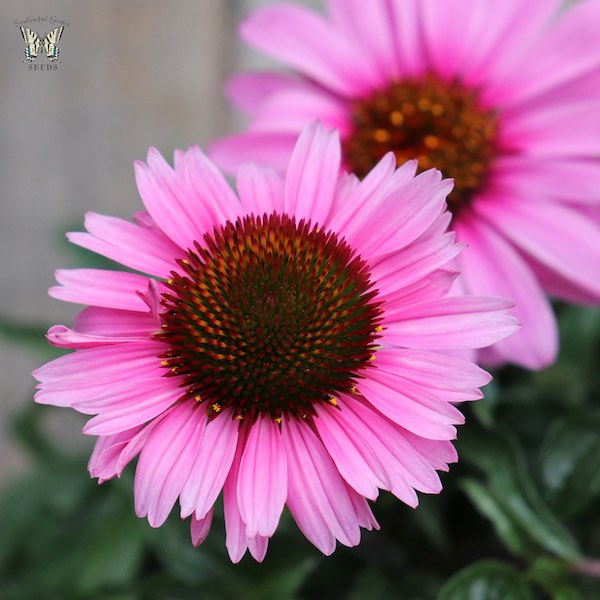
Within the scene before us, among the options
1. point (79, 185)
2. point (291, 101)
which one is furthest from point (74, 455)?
point (291, 101)

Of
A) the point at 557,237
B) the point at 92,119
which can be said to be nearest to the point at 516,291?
the point at 557,237

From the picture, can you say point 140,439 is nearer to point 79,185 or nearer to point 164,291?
point 164,291

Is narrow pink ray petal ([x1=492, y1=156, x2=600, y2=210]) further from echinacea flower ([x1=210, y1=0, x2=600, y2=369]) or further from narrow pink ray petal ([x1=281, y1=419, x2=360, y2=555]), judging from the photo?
narrow pink ray petal ([x1=281, y1=419, x2=360, y2=555])

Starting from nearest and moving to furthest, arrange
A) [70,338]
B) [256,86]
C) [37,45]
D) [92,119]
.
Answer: [70,338]
[37,45]
[256,86]
[92,119]

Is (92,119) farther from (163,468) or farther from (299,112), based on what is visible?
(163,468)

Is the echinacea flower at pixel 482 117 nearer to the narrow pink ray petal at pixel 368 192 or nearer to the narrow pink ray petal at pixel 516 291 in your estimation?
the narrow pink ray petal at pixel 516 291

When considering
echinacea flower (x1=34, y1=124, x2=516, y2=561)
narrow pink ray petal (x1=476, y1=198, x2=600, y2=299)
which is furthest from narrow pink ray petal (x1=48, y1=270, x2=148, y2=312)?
narrow pink ray petal (x1=476, y1=198, x2=600, y2=299)

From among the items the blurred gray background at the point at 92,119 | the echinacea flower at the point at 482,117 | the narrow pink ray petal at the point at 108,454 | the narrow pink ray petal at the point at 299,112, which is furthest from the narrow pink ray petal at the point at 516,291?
the blurred gray background at the point at 92,119

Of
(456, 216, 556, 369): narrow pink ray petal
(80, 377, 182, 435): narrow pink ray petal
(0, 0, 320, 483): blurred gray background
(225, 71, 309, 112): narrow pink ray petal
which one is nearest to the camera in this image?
(80, 377, 182, 435): narrow pink ray petal
